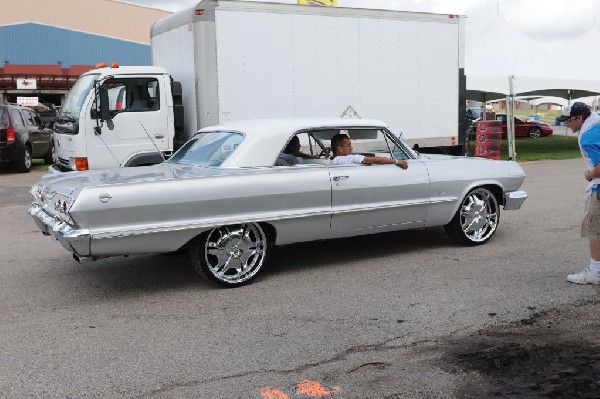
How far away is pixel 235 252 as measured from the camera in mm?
5762

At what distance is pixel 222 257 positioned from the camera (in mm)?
5711

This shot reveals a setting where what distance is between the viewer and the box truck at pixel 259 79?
969 centimetres

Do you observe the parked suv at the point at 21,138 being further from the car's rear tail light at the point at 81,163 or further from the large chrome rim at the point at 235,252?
the large chrome rim at the point at 235,252

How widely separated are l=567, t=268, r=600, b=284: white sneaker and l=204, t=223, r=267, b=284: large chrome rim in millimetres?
2696

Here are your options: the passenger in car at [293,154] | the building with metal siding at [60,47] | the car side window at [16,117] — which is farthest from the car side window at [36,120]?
the building with metal siding at [60,47]

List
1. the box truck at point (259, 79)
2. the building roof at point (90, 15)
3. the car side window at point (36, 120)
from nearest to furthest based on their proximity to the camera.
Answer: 1. the box truck at point (259, 79)
2. the car side window at point (36, 120)
3. the building roof at point (90, 15)

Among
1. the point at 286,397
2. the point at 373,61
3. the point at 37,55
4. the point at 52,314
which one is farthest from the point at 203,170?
the point at 37,55

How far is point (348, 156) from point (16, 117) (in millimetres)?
12607

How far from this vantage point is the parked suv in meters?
15.8

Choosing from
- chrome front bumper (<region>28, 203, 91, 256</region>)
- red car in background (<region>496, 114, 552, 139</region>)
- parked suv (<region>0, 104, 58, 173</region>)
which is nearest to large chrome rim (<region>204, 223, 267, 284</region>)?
chrome front bumper (<region>28, 203, 91, 256</region>)

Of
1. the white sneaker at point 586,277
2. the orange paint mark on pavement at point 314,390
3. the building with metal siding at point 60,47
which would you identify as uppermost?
the building with metal siding at point 60,47

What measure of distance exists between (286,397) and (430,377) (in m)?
0.84

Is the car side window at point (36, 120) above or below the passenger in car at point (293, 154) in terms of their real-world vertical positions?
above

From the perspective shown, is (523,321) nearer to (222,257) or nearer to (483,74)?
(222,257)
